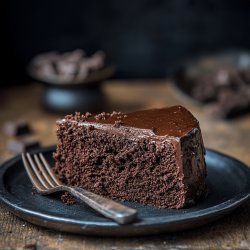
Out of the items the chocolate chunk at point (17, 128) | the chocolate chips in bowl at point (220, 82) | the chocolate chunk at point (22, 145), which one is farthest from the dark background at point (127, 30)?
the chocolate chunk at point (22, 145)

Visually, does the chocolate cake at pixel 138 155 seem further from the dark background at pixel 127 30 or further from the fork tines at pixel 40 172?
the dark background at pixel 127 30

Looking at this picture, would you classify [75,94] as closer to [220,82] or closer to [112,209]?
[220,82]

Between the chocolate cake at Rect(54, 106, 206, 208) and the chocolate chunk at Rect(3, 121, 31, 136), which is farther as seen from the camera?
the chocolate chunk at Rect(3, 121, 31, 136)

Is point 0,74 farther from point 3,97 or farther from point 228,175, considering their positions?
point 228,175

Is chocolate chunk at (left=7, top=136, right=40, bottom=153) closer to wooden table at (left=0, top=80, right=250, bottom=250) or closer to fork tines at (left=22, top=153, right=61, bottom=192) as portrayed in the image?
wooden table at (left=0, top=80, right=250, bottom=250)

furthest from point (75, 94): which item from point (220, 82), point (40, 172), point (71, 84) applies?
point (40, 172)

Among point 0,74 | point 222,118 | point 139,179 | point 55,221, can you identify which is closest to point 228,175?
point 139,179

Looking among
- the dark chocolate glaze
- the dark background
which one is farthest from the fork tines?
the dark background
